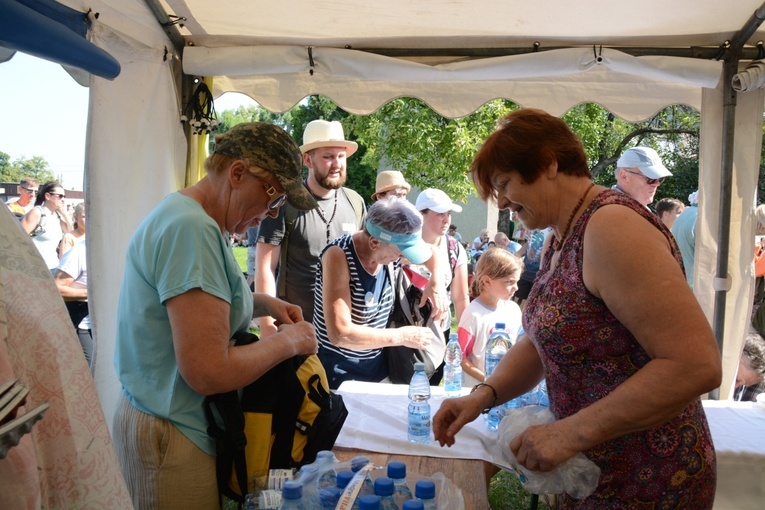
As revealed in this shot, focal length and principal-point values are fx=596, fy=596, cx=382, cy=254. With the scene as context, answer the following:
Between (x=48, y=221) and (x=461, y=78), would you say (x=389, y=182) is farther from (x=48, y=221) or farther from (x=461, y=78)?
(x=48, y=221)

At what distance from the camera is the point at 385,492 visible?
1.25 meters

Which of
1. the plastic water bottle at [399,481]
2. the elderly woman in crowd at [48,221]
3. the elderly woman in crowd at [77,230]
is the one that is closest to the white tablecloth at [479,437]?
the plastic water bottle at [399,481]

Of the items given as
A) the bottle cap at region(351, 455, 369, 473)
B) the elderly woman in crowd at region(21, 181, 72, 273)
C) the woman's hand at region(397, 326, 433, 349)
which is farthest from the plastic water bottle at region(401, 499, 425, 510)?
the elderly woman in crowd at region(21, 181, 72, 273)

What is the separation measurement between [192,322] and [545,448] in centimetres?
86

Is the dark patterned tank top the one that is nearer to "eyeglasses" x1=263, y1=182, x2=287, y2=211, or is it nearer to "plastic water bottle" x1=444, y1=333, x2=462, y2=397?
"eyeglasses" x1=263, y1=182, x2=287, y2=211

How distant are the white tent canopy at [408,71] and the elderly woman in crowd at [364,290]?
104 centimetres

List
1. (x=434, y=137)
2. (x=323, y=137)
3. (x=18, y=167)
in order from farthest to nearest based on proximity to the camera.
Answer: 1. (x=18, y=167)
2. (x=434, y=137)
3. (x=323, y=137)

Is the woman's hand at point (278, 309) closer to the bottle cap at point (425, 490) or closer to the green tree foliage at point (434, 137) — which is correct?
the bottle cap at point (425, 490)

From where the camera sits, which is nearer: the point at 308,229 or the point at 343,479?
the point at 343,479

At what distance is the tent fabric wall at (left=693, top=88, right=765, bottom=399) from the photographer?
11.7 feet

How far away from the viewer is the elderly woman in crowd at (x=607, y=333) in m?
1.24

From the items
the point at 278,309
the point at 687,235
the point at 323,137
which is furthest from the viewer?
the point at 687,235

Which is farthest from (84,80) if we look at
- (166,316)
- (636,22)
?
(636,22)

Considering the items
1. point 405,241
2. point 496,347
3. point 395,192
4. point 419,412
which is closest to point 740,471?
point 496,347
